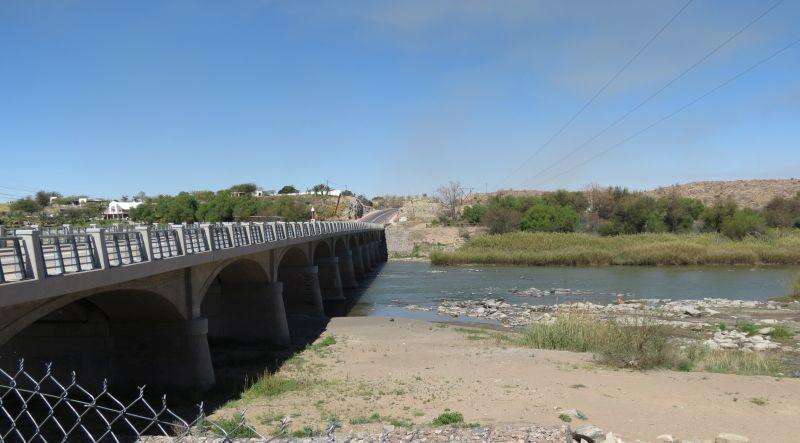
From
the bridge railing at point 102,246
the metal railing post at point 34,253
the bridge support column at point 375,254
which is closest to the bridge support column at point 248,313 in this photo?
the bridge railing at point 102,246

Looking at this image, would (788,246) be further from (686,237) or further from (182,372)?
(182,372)

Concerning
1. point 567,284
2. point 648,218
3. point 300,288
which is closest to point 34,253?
point 300,288

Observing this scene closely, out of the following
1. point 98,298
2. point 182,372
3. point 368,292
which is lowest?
point 368,292

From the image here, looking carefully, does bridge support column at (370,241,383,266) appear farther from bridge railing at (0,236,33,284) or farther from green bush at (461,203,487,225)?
bridge railing at (0,236,33,284)

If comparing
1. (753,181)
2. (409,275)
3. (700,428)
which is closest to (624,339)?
(700,428)

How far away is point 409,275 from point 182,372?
160 ft

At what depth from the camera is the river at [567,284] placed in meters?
45.1

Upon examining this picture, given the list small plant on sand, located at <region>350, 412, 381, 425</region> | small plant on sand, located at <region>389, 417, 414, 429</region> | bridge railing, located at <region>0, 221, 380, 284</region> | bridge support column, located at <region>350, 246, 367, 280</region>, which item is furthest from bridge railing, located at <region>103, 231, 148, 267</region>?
bridge support column, located at <region>350, 246, 367, 280</region>

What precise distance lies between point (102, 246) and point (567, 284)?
153 feet

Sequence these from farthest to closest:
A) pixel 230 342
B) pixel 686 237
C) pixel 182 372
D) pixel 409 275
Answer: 1. pixel 686 237
2. pixel 409 275
3. pixel 230 342
4. pixel 182 372

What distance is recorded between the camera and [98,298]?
689 inches

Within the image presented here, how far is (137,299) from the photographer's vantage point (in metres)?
17.9

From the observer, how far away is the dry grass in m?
66.4

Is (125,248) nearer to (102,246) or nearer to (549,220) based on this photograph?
(102,246)
